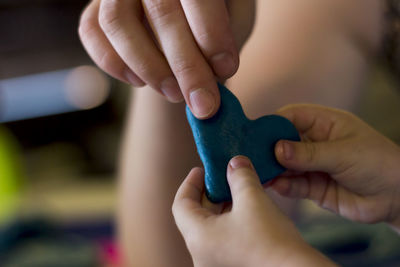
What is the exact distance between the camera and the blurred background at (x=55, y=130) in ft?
3.00

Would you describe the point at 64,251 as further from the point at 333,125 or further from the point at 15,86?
the point at 333,125

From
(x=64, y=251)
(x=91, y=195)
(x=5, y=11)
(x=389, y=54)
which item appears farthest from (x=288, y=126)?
(x=5, y=11)

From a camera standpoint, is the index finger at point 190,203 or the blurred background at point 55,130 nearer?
the index finger at point 190,203

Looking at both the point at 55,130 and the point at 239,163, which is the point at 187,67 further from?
the point at 55,130

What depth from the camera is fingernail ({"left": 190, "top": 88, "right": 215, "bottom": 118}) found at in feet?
0.83

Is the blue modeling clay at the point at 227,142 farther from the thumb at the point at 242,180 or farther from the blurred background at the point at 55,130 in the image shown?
the blurred background at the point at 55,130

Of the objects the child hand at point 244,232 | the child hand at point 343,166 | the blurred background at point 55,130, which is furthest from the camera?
the blurred background at point 55,130

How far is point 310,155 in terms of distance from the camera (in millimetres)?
320

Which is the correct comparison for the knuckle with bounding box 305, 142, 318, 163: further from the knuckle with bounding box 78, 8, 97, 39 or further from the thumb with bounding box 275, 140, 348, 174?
the knuckle with bounding box 78, 8, 97, 39

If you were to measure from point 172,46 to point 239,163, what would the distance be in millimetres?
81

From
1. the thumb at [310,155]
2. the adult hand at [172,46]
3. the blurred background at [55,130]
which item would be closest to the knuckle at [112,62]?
the adult hand at [172,46]

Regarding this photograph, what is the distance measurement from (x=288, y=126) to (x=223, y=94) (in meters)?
0.07

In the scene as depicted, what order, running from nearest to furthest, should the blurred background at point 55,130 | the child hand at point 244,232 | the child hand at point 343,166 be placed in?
the child hand at point 244,232, the child hand at point 343,166, the blurred background at point 55,130

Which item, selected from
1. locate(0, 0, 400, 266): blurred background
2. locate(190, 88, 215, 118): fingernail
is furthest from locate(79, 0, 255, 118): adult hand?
locate(0, 0, 400, 266): blurred background
